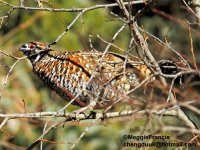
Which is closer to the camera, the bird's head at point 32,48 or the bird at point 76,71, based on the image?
the bird at point 76,71

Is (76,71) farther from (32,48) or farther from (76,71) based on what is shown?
(32,48)

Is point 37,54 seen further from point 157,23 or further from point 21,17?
point 157,23

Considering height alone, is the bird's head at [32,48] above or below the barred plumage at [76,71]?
above

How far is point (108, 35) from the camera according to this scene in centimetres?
1011

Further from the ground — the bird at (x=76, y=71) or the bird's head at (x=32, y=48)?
the bird's head at (x=32, y=48)

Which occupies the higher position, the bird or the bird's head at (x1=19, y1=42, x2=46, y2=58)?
the bird's head at (x1=19, y1=42, x2=46, y2=58)

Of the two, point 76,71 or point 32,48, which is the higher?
point 32,48

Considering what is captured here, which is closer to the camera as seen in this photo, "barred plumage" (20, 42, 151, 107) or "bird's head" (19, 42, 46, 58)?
"barred plumage" (20, 42, 151, 107)

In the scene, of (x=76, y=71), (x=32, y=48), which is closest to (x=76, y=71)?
(x=76, y=71)

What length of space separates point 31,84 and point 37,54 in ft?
10.0

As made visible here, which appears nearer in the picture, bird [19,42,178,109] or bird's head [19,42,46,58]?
bird [19,42,178,109]

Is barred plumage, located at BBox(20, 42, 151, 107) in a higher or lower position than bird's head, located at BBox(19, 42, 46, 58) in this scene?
lower

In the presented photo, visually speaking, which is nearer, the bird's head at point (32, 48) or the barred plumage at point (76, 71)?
the barred plumage at point (76, 71)

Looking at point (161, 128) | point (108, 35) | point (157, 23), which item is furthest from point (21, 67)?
point (161, 128)
